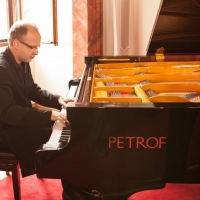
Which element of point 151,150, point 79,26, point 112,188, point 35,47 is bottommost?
point 112,188

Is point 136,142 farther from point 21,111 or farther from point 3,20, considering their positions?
point 3,20

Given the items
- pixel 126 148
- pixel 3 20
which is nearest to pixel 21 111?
pixel 126 148

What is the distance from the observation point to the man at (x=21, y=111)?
1.94 meters

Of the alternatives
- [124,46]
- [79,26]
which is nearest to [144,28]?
[124,46]

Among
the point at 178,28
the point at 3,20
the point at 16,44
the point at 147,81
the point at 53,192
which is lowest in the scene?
the point at 53,192

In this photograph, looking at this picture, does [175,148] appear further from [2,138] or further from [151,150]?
[2,138]

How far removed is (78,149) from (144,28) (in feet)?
8.98

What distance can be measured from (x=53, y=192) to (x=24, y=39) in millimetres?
1136

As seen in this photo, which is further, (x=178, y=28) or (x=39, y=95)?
(x=178, y=28)

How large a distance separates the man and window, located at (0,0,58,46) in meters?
1.81

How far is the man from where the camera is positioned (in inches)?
76.2

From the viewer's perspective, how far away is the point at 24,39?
6.96 ft

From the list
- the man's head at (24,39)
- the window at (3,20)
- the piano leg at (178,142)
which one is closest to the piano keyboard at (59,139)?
the piano leg at (178,142)

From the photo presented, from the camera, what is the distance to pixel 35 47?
7.14 ft
